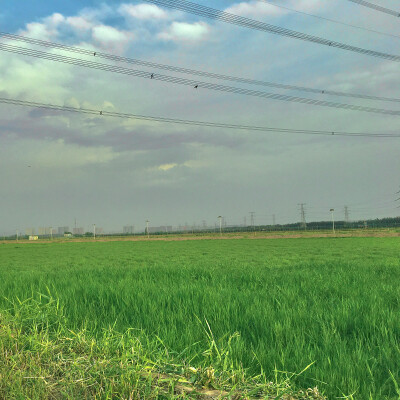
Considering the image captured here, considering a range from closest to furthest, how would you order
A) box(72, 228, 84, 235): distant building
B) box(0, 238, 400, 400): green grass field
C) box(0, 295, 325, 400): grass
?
box(0, 295, 325, 400): grass → box(0, 238, 400, 400): green grass field → box(72, 228, 84, 235): distant building

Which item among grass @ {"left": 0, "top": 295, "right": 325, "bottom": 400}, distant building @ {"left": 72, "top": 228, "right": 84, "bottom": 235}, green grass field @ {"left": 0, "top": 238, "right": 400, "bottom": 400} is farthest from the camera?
distant building @ {"left": 72, "top": 228, "right": 84, "bottom": 235}

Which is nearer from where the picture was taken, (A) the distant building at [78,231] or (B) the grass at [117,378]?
(B) the grass at [117,378]

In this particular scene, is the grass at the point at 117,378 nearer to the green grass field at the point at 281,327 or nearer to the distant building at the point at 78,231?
the green grass field at the point at 281,327

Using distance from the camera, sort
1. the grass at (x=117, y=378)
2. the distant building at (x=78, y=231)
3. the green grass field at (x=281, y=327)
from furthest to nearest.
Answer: the distant building at (x=78, y=231) < the green grass field at (x=281, y=327) < the grass at (x=117, y=378)

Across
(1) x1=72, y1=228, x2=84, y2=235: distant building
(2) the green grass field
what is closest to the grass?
(2) the green grass field

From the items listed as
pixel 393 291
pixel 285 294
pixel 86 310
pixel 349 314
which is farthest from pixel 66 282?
pixel 393 291

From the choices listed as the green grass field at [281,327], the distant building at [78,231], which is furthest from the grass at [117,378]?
the distant building at [78,231]

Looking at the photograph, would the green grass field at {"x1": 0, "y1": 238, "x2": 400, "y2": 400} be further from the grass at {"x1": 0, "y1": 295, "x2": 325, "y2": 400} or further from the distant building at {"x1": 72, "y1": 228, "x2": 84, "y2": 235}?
the distant building at {"x1": 72, "y1": 228, "x2": 84, "y2": 235}

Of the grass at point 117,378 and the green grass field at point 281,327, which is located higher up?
the grass at point 117,378

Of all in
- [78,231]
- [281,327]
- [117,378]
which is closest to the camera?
[117,378]

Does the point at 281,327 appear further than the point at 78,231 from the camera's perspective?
No

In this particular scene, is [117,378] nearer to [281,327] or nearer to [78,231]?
[281,327]

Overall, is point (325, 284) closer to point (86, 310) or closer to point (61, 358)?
point (86, 310)

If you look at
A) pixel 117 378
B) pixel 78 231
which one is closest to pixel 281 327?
pixel 117 378
